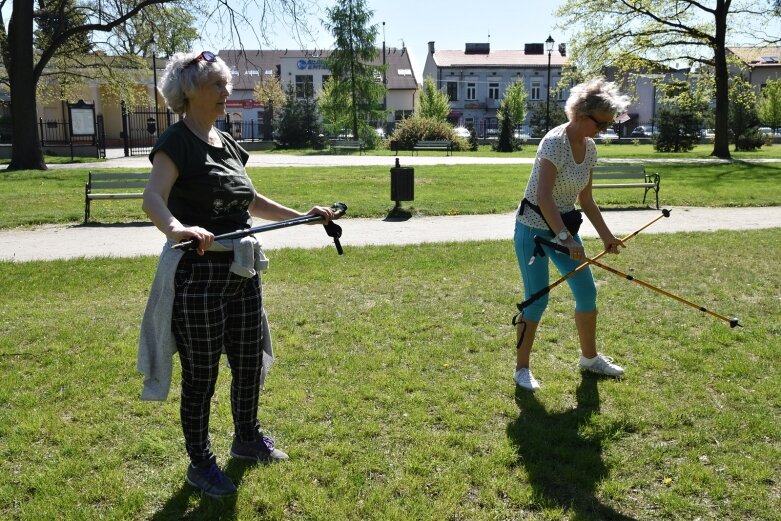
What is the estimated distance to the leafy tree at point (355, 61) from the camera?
43.8 m

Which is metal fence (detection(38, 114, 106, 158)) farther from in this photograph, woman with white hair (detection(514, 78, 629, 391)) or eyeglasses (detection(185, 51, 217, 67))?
eyeglasses (detection(185, 51, 217, 67))

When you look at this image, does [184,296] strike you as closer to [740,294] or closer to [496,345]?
[496,345]

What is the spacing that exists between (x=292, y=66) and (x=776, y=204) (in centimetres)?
6281

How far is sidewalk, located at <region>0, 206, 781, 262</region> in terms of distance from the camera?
29.3 ft

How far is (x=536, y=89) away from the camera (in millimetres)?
73312

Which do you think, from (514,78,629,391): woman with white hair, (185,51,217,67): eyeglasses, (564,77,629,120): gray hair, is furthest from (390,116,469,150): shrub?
(185,51,217,67): eyeglasses

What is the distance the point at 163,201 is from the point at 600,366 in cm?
306

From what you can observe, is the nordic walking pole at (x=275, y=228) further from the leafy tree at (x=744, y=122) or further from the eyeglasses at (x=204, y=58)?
the leafy tree at (x=744, y=122)

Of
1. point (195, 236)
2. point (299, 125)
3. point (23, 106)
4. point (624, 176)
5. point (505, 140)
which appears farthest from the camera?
point (505, 140)

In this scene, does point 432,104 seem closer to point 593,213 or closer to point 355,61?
point 355,61

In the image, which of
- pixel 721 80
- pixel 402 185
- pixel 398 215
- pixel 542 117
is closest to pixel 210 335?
pixel 398 215

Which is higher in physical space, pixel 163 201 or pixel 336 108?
pixel 336 108

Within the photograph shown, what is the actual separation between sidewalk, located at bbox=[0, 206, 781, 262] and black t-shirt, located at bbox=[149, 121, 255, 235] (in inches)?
231

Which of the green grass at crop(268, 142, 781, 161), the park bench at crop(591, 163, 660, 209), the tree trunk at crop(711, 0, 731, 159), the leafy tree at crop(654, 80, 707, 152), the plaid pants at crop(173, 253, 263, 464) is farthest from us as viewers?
the leafy tree at crop(654, 80, 707, 152)
